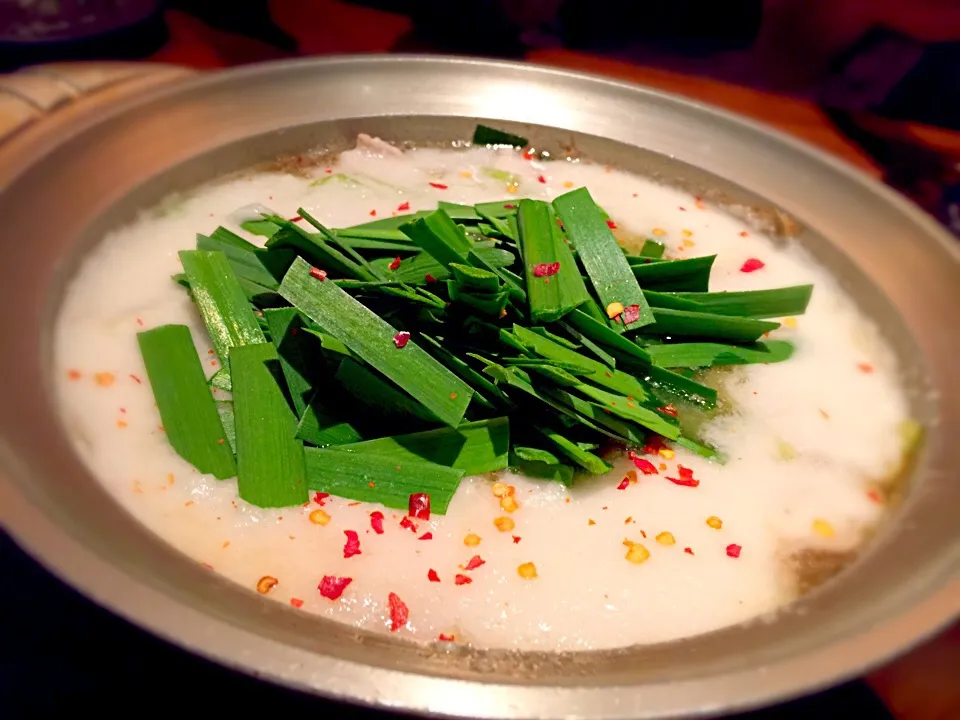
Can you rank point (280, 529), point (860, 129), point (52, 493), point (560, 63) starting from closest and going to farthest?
1. point (52, 493)
2. point (280, 529)
3. point (860, 129)
4. point (560, 63)

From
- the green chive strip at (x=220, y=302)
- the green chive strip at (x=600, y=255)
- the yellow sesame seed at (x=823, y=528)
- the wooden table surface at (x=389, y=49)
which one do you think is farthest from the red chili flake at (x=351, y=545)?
the wooden table surface at (x=389, y=49)

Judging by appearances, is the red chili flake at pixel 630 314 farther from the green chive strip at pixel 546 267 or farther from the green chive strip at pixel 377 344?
the green chive strip at pixel 377 344

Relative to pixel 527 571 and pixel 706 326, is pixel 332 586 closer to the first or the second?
pixel 527 571

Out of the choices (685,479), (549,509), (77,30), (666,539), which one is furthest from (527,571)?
(77,30)

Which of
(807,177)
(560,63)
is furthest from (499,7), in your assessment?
(807,177)

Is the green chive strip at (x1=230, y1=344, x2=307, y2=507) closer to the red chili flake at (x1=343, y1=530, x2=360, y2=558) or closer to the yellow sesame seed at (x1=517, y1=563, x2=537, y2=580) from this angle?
the red chili flake at (x1=343, y1=530, x2=360, y2=558)

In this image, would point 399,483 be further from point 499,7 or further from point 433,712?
point 499,7
